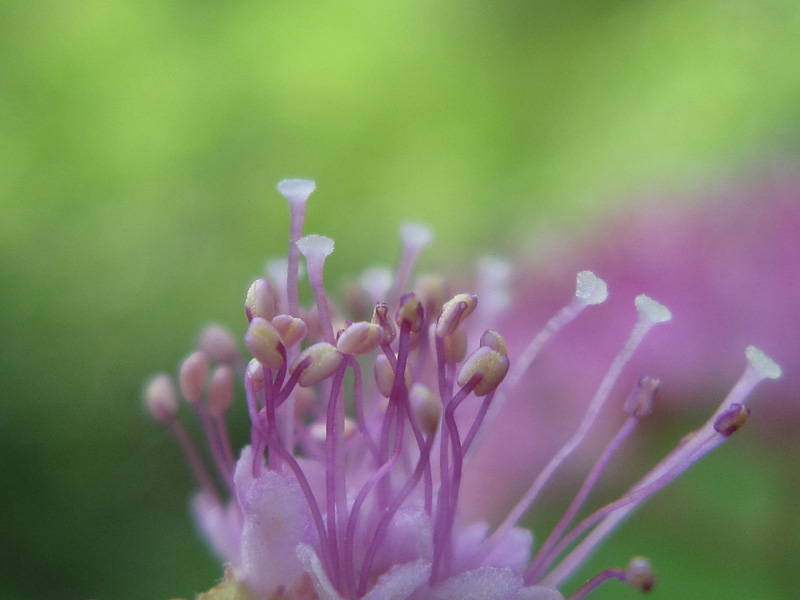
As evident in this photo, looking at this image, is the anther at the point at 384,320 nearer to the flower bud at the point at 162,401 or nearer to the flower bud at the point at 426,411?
the flower bud at the point at 426,411

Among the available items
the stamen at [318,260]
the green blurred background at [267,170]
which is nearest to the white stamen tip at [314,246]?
the stamen at [318,260]

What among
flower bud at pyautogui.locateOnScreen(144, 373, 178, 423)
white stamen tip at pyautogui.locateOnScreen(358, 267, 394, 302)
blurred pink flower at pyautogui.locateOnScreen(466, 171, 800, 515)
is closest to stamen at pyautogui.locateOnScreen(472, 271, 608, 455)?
white stamen tip at pyautogui.locateOnScreen(358, 267, 394, 302)

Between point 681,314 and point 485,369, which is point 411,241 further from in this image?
point 681,314

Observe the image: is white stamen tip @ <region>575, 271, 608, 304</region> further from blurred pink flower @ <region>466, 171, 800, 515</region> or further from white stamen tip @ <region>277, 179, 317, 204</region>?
blurred pink flower @ <region>466, 171, 800, 515</region>

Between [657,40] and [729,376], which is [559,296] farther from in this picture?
[657,40]

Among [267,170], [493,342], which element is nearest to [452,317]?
[493,342]

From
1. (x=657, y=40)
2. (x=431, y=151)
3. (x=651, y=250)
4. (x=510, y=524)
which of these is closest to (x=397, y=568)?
(x=510, y=524)
